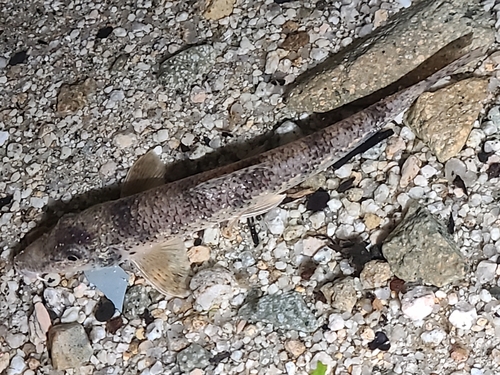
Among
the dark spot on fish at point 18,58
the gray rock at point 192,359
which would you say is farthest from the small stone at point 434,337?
the dark spot on fish at point 18,58

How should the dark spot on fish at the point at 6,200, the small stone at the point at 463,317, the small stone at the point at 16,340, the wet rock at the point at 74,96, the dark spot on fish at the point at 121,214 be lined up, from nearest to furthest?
the small stone at the point at 463,317 → the dark spot on fish at the point at 121,214 → the small stone at the point at 16,340 → the dark spot on fish at the point at 6,200 → the wet rock at the point at 74,96

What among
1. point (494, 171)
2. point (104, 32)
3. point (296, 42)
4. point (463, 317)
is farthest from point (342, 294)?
point (104, 32)

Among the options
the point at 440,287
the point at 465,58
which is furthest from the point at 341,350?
the point at 465,58

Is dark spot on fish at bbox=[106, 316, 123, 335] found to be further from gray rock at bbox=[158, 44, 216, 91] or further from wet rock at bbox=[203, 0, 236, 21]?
wet rock at bbox=[203, 0, 236, 21]

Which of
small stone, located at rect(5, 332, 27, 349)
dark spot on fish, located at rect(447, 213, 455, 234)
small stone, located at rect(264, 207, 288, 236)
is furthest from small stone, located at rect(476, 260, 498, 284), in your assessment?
small stone, located at rect(5, 332, 27, 349)

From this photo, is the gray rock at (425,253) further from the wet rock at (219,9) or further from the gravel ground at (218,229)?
the wet rock at (219,9)

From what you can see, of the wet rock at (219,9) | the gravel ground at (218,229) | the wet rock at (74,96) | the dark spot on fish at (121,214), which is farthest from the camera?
the wet rock at (219,9)

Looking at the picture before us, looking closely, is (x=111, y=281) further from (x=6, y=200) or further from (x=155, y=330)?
(x=6, y=200)
